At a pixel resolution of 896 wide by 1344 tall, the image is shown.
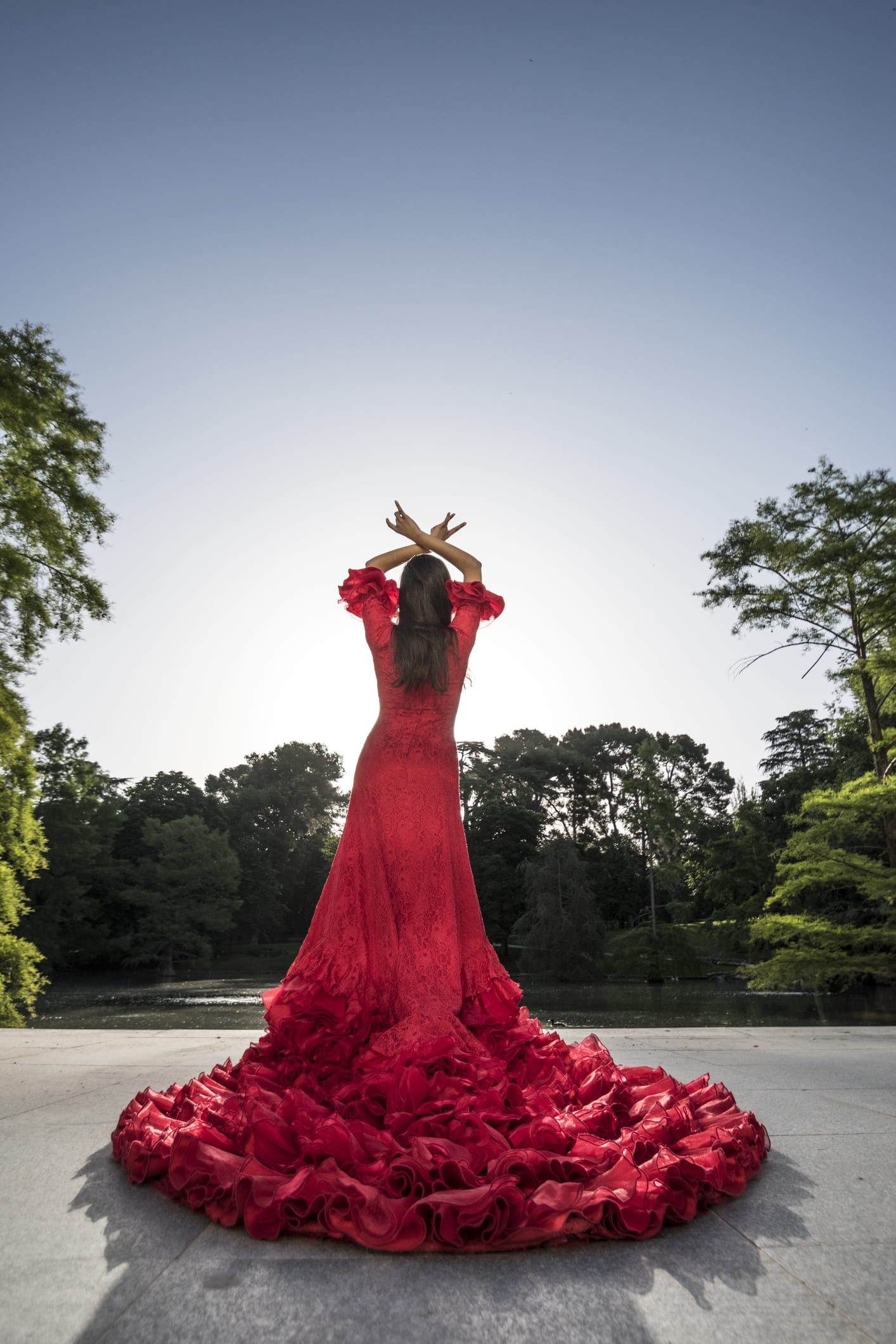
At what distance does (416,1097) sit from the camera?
92.9 inches

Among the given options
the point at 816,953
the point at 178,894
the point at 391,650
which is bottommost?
the point at 816,953

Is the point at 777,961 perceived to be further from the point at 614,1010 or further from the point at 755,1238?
the point at 755,1238

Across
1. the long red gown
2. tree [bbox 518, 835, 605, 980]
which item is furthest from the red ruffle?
tree [bbox 518, 835, 605, 980]

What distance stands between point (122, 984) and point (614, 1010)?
19856 mm

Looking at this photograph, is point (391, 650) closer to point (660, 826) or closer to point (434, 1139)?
point (434, 1139)

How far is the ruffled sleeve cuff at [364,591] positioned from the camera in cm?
358

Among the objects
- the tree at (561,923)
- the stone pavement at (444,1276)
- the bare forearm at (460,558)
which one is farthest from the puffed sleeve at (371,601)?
the tree at (561,923)

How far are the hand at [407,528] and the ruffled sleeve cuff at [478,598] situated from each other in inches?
10.2

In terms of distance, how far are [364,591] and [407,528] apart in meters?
0.39

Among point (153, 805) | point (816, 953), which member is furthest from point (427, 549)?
point (153, 805)

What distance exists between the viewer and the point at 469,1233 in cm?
177

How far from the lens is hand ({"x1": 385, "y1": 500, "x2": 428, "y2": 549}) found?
363cm

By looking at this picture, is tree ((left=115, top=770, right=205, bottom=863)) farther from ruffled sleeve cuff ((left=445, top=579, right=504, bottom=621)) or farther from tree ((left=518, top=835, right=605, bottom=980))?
ruffled sleeve cuff ((left=445, top=579, right=504, bottom=621))

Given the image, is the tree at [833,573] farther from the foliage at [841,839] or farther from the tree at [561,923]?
the tree at [561,923]
